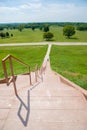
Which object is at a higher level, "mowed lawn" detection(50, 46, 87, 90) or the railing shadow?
the railing shadow

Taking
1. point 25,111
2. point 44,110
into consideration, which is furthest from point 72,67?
point 25,111

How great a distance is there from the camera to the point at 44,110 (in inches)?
150

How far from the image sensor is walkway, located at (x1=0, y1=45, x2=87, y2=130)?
327 cm

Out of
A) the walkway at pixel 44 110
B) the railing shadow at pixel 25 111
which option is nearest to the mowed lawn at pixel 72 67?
the walkway at pixel 44 110

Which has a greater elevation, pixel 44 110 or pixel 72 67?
pixel 44 110

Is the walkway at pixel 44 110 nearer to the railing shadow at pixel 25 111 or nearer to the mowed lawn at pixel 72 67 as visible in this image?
the railing shadow at pixel 25 111

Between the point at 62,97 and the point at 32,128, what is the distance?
1502 mm

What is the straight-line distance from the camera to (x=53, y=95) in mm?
4660

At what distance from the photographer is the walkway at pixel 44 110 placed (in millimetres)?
3271

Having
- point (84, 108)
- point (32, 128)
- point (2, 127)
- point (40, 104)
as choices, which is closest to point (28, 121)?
point (32, 128)

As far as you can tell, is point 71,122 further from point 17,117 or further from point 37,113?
point 17,117

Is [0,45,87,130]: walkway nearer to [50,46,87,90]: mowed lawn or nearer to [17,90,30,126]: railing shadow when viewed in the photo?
[17,90,30,126]: railing shadow

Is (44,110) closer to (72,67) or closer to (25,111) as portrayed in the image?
(25,111)

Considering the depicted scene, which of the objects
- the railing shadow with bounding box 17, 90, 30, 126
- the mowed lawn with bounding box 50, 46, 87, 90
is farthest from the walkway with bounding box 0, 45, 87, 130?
the mowed lawn with bounding box 50, 46, 87, 90
